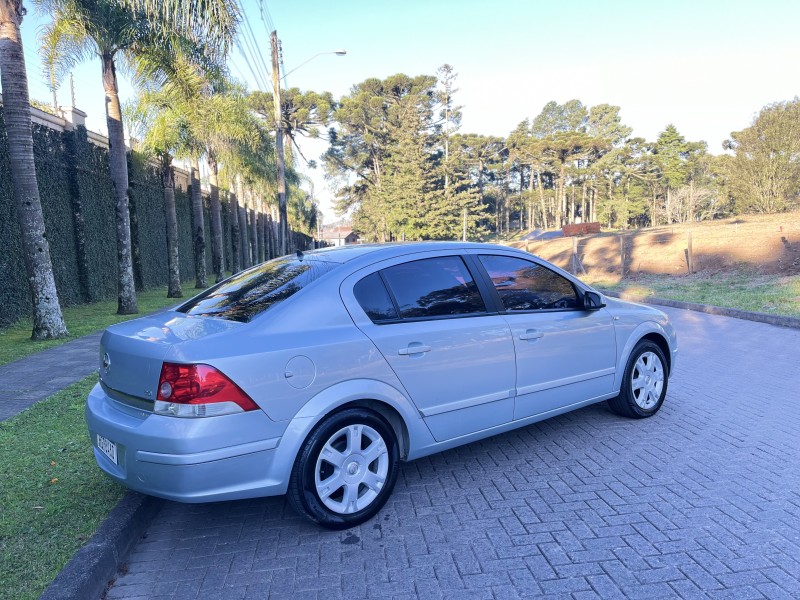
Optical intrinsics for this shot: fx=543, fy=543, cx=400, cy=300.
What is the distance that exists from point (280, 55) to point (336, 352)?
2584 cm

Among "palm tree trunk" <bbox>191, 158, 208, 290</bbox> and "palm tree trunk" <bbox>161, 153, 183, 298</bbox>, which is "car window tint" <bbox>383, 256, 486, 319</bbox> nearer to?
"palm tree trunk" <bbox>161, 153, 183, 298</bbox>

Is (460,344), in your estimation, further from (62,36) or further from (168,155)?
(168,155)

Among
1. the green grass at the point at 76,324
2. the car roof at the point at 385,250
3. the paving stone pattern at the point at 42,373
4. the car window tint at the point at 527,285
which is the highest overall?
the car roof at the point at 385,250

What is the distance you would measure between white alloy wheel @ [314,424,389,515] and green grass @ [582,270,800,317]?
401 inches

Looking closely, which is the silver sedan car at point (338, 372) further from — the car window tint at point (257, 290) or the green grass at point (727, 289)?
the green grass at point (727, 289)

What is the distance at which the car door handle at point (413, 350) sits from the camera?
3344 mm

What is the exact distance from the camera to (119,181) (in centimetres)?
1273

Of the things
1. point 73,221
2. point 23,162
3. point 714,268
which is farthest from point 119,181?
point 714,268

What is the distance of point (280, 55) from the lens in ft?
83.6

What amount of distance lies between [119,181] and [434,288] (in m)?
11.6

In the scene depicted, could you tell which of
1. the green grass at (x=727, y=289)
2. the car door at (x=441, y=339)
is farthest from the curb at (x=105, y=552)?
the green grass at (x=727, y=289)

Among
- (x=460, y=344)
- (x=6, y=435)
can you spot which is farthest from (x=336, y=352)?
(x=6, y=435)

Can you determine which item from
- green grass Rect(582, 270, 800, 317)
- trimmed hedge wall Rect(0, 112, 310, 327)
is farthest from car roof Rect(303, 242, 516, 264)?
trimmed hedge wall Rect(0, 112, 310, 327)

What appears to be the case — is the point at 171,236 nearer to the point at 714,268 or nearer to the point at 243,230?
the point at 714,268
